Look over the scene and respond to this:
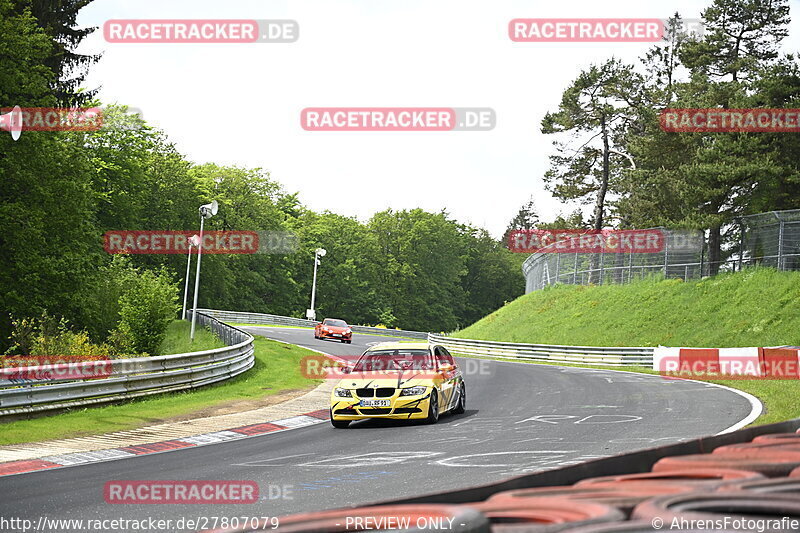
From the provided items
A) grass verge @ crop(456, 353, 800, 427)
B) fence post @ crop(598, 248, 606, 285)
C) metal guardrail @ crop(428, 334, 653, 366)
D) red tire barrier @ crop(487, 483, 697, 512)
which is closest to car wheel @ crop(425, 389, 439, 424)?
grass verge @ crop(456, 353, 800, 427)

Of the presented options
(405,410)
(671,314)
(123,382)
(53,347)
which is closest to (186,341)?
(53,347)

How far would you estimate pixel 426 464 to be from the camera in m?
10.8

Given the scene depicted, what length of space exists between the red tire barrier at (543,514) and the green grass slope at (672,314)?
3855 centimetres

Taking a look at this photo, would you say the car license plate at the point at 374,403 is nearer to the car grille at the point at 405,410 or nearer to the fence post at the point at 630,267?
the car grille at the point at 405,410

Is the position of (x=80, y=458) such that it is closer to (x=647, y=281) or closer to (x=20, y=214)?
(x=20, y=214)

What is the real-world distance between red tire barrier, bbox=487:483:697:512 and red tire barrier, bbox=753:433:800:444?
2664mm

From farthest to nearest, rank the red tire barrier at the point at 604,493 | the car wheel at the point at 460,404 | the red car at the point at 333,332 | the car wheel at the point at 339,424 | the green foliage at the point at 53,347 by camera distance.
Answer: the red car at the point at 333,332
the green foliage at the point at 53,347
the car wheel at the point at 460,404
the car wheel at the point at 339,424
the red tire barrier at the point at 604,493

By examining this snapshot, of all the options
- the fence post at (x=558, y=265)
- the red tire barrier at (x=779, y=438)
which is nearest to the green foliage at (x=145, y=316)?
the red tire barrier at (x=779, y=438)

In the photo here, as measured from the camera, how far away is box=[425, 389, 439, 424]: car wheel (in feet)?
51.9

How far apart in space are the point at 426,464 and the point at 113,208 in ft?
189

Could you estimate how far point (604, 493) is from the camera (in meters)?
4.15

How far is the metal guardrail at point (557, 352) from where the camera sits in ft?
125

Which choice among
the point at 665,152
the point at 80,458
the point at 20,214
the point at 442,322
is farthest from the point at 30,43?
the point at 442,322

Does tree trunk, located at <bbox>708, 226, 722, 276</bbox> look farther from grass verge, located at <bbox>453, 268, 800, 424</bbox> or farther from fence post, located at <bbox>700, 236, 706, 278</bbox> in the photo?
grass verge, located at <bbox>453, 268, 800, 424</bbox>
